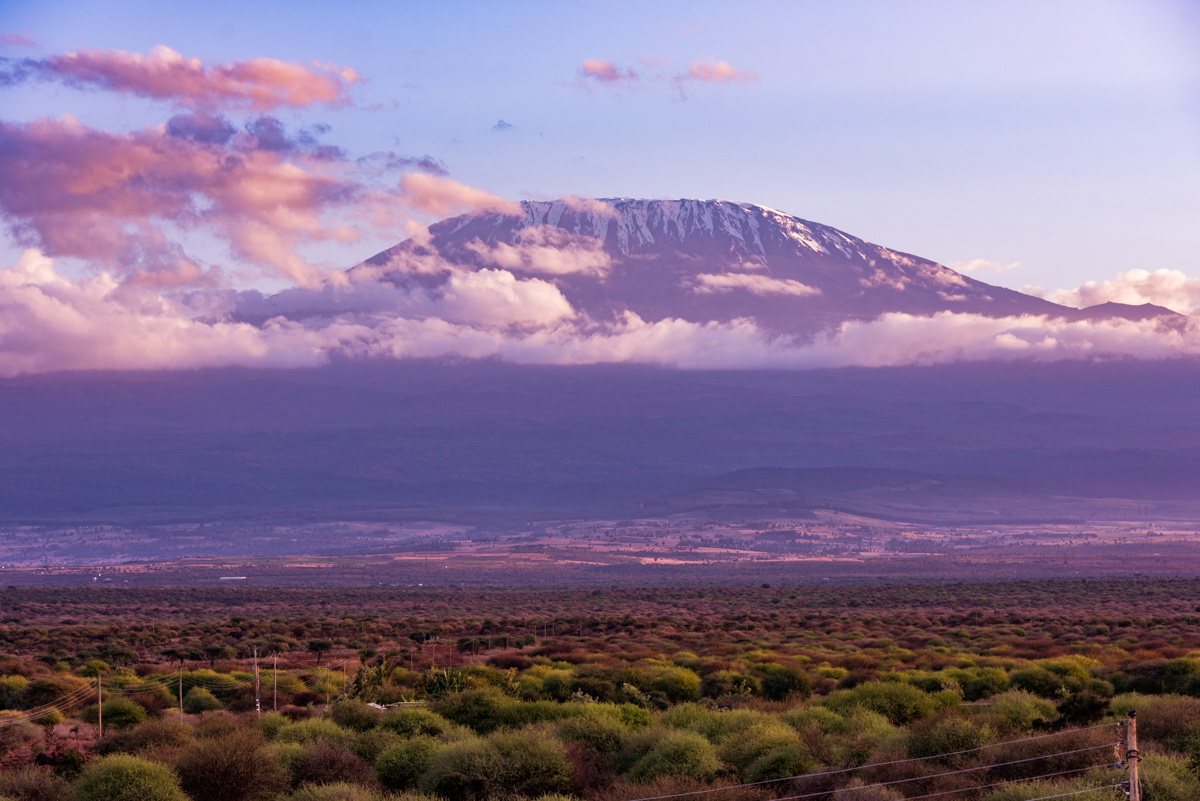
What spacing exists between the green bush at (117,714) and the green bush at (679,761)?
1246cm

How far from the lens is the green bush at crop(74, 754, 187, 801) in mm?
14727

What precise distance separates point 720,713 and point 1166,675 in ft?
33.1

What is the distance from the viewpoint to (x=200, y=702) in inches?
1040

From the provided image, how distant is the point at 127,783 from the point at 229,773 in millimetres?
1512

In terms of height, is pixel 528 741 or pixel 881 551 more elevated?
pixel 528 741

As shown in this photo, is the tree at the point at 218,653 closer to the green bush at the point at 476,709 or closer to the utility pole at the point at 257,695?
the utility pole at the point at 257,695

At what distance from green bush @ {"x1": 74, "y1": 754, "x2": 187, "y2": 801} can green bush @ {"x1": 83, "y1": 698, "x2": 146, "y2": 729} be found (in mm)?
8929

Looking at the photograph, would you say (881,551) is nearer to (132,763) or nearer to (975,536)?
(975,536)

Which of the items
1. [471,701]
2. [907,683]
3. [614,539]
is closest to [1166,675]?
[907,683]

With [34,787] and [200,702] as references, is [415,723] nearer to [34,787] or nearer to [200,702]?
[34,787]

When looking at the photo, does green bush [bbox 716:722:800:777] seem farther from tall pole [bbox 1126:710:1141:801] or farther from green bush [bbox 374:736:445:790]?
tall pole [bbox 1126:710:1141:801]

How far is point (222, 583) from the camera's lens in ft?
371

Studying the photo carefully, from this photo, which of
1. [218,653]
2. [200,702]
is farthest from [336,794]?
[218,653]

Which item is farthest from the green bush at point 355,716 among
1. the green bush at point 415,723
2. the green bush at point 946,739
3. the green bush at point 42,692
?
the green bush at point 946,739
